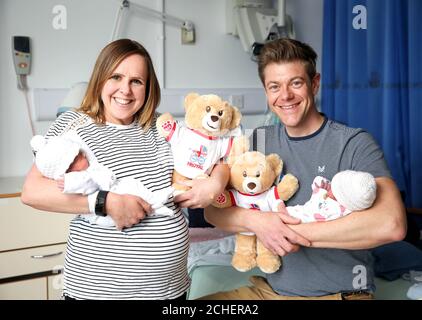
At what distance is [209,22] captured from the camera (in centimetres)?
209

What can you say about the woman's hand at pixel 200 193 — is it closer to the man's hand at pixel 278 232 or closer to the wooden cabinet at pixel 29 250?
the man's hand at pixel 278 232

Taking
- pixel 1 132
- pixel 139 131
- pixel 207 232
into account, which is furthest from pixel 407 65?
pixel 1 132

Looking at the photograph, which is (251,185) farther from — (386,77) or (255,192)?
(386,77)

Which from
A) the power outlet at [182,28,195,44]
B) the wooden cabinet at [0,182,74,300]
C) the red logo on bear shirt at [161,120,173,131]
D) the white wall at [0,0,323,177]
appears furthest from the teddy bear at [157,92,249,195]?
the power outlet at [182,28,195,44]

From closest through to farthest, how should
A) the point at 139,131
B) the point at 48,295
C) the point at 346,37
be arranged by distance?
the point at 139,131
the point at 48,295
the point at 346,37

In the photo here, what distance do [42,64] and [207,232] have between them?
850 millimetres

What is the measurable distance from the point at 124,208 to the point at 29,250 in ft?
3.08

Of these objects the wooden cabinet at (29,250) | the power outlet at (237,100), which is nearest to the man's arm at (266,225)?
the wooden cabinet at (29,250)

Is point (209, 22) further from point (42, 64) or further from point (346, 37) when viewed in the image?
point (42, 64)

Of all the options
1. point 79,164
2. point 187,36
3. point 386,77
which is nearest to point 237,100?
point 187,36

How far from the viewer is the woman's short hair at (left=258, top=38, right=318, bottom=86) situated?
3.06 feet

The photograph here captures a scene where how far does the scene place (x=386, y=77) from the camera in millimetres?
1799

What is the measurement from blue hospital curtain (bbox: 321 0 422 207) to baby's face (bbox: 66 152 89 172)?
4.45ft

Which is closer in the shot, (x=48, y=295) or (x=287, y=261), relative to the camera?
(x=287, y=261)
